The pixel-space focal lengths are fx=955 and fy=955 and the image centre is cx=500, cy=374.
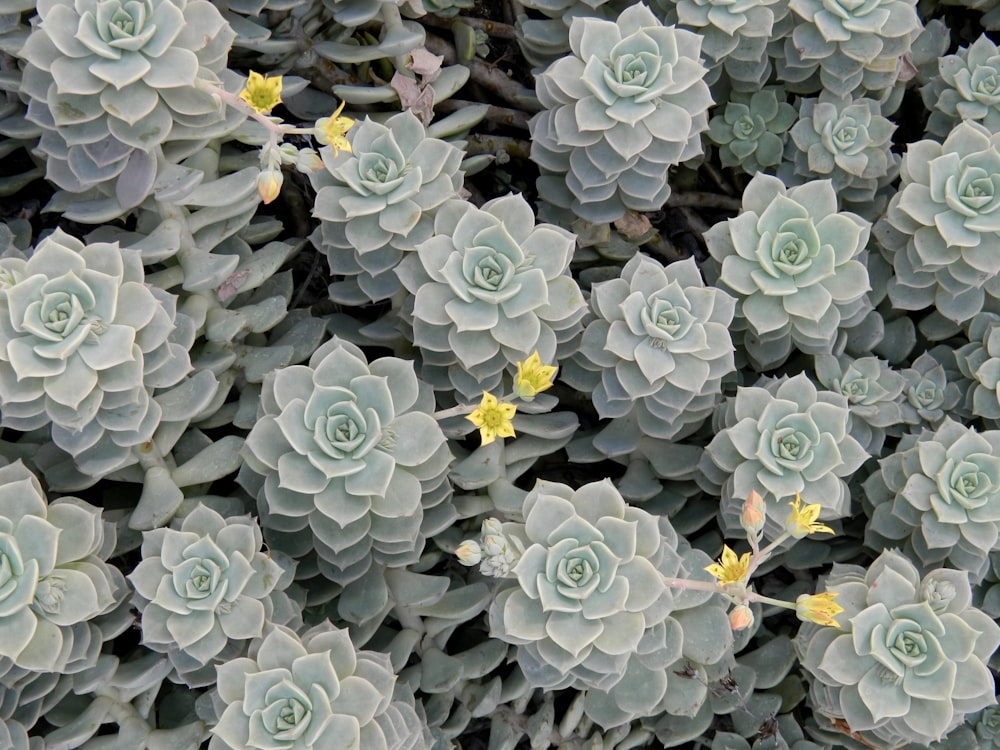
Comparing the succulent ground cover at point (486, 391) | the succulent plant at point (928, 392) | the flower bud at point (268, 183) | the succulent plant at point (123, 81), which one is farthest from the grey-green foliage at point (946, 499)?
the succulent plant at point (123, 81)

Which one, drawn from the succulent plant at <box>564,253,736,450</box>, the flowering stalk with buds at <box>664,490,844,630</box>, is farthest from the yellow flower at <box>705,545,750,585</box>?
the succulent plant at <box>564,253,736,450</box>

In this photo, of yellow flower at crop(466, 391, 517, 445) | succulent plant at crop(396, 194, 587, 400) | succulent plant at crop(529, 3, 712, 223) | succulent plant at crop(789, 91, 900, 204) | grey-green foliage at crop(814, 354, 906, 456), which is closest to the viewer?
yellow flower at crop(466, 391, 517, 445)

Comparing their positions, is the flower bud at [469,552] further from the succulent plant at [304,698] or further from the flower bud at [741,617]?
the flower bud at [741,617]

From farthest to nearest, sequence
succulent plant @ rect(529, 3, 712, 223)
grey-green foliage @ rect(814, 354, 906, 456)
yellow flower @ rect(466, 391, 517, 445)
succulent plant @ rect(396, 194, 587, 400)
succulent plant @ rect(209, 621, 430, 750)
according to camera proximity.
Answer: grey-green foliage @ rect(814, 354, 906, 456), succulent plant @ rect(529, 3, 712, 223), succulent plant @ rect(396, 194, 587, 400), yellow flower @ rect(466, 391, 517, 445), succulent plant @ rect(209, 621, 430, 750)

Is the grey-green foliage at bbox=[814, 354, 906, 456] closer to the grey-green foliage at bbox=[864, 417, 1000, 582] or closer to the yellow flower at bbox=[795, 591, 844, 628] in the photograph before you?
the grey-green foliage at bbox=[864, 417, 1000, 582]

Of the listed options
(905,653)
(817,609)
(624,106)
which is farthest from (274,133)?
(905,653)

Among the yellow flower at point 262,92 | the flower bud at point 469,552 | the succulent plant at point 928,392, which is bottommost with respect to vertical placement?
the succulent plant at point 928,392

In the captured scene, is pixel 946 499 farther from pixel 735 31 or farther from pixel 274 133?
pixel 274 133
